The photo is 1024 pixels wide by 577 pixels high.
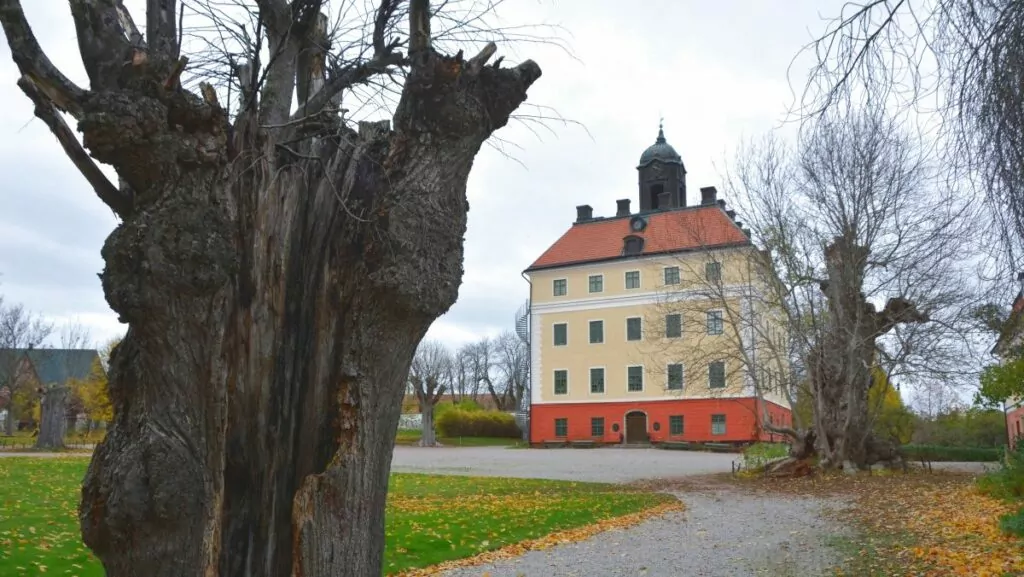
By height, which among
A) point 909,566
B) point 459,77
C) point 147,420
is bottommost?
point 909,566

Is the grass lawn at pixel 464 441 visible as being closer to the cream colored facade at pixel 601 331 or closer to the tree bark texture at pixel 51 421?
the cream colored facade at pixel 601 331

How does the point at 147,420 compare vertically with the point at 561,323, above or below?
below

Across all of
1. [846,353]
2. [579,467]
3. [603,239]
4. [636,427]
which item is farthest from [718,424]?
[846,353]

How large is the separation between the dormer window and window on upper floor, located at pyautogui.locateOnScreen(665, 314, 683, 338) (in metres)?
19.8

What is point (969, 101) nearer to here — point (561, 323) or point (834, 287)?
point (834, 287)

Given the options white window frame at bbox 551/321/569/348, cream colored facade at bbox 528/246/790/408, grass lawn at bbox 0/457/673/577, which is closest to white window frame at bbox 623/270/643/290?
cream colored facade at bbox 528/246/790/408

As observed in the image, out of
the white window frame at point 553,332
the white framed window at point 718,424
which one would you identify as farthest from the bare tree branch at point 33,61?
the white window frame at point 553,332

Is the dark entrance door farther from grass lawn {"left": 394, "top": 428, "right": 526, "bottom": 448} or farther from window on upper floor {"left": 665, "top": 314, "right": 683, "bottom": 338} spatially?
window on upper floor {"left": 665, "top": 314, "right": 683, "bottom": 338}

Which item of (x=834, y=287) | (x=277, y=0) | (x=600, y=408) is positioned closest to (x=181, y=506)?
(x=277, y=0)

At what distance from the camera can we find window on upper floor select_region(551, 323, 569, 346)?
168 ft

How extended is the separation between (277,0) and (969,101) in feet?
13.0

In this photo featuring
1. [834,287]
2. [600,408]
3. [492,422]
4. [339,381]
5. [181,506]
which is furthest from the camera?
[492,422]

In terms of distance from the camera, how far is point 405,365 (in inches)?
179

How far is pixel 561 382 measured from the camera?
50.8 m
